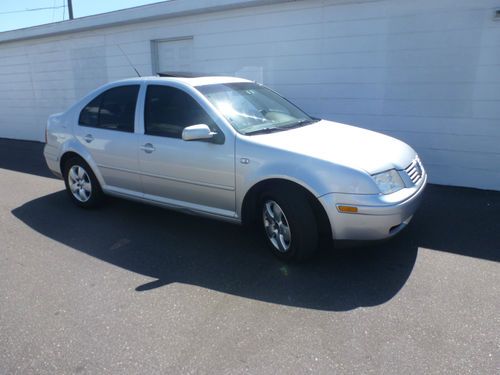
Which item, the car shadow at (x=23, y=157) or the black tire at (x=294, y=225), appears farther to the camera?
the car shadow at (x=23, y=157)

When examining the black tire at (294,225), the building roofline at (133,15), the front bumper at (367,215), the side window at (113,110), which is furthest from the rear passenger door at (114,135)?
the building roofline at (133,15)

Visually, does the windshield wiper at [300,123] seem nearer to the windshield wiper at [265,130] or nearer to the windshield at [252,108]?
the windshield at [252,108]

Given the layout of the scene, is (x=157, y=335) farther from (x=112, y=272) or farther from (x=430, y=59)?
(x=430, y=59)

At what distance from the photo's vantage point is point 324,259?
3729 millimetres

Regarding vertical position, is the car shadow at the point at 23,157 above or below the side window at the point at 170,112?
below

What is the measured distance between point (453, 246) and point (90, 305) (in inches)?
132

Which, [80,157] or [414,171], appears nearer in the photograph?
[414,171]

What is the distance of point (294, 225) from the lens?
3443 mm

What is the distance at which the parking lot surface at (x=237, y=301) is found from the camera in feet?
8.18

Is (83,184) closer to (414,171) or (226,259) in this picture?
(226,259)

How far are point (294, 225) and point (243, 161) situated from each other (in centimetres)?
74

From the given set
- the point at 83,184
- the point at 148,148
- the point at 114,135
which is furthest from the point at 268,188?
the point at 83,184

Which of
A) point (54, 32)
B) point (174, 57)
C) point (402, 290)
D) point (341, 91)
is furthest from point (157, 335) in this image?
point (54, 32)

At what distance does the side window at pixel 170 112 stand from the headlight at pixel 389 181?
1604mm
